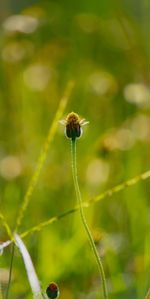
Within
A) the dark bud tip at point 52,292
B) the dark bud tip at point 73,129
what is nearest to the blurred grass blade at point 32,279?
the dark bud tip at point 52,292

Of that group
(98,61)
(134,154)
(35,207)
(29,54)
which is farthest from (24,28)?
(98,61)

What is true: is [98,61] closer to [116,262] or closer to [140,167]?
[140,167]

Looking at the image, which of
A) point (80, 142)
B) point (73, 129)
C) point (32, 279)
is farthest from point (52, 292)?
point (80, 142)

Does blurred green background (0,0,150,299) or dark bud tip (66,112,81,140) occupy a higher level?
blurred green background (0,0,150,299)

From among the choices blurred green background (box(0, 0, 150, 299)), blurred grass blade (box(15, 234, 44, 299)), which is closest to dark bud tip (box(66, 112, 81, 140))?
blurred grass blade (box(15, 234, 44, 299))

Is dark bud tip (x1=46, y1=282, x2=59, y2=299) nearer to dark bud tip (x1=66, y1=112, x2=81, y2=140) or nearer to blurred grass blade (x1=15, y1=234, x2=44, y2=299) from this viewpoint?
blurred grass blade (x1=15, y1=234, x2=44, y2=299)

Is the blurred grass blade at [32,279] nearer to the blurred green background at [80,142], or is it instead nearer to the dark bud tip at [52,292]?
the dark bud tip at [52,292]

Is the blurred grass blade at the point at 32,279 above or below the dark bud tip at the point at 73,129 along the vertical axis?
below

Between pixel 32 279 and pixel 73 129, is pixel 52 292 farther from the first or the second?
pixel 73 129
